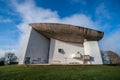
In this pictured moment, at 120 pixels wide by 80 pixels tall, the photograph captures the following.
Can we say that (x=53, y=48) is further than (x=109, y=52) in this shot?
No

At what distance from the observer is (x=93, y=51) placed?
2233 cm

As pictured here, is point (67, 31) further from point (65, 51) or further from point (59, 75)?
point (59, 75)

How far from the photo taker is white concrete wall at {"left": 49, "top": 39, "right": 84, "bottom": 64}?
76.5 feet

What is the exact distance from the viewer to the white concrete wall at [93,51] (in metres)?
22.0

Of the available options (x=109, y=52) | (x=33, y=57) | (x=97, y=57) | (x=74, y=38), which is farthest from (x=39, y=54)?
(x=109, y=52)

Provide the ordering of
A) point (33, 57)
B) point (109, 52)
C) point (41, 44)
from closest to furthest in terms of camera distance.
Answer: point (33, 57) → point (41, 44) → point (109, 52)

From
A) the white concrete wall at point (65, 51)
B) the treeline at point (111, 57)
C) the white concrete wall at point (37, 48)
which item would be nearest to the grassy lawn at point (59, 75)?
the white concrete wall at point (37, 48)

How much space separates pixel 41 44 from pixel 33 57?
9.78 ft

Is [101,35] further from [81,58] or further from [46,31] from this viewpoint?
[46,31]

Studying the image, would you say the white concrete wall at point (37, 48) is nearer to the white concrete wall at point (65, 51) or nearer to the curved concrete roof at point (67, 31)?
the curved concrete roof at point (67, 31)

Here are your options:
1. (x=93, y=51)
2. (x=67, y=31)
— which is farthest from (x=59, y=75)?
(x=93, y=51)

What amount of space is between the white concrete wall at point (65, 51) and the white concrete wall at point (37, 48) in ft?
3.99

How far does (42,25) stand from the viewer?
2139 cm

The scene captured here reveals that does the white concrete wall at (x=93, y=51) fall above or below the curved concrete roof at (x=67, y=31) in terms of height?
below
